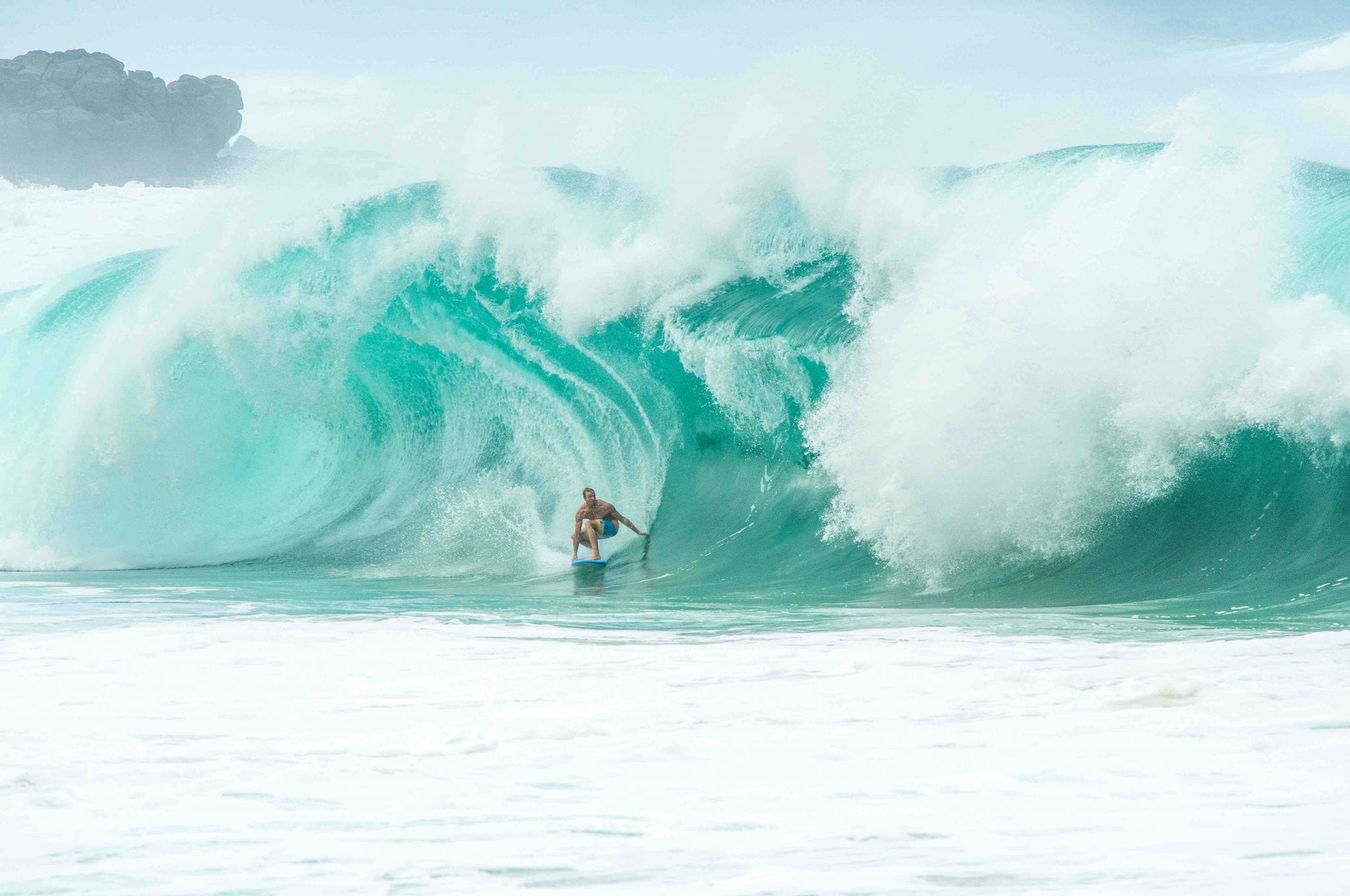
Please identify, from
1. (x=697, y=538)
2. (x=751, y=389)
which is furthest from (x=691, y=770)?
(x=751, y=389)

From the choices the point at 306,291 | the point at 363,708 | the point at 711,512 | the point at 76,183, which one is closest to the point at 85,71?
the point at 76,183

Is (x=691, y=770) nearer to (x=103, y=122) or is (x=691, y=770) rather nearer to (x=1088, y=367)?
(x=1088, y=367)

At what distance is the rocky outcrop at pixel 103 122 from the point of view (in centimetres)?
6025

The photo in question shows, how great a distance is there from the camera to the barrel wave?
6.91m

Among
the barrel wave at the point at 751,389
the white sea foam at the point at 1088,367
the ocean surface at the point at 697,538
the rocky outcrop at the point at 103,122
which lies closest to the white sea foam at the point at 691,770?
the ocean surface at the point at 697,538

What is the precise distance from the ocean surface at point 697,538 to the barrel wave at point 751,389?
0.12ft

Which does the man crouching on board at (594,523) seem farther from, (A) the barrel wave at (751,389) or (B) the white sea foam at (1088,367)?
(B) the white sea foam at (1088,367)

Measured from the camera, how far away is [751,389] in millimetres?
9766

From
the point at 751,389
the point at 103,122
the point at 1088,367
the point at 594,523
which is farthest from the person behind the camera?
the point at 103,122

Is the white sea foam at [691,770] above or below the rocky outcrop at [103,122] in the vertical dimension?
below

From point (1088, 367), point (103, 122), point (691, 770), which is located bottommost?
point (691, 770)

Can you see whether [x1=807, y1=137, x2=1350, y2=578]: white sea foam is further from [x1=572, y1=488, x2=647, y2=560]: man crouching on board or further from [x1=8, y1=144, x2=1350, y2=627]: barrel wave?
[x1=572, y1=488, x2=647, y2=560]: man crouching on board

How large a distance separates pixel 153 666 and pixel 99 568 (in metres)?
6.04

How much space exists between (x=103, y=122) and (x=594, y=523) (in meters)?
63.5
